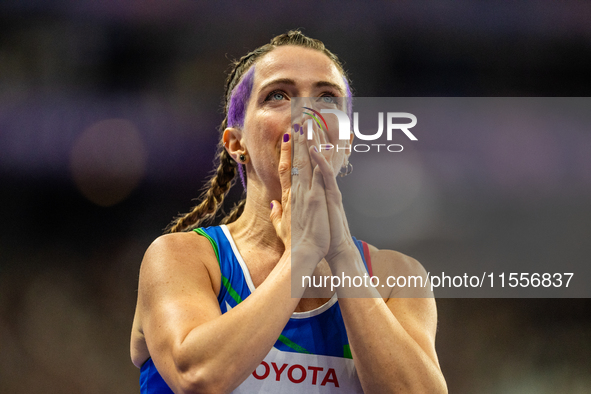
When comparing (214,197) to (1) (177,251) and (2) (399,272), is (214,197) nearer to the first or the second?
(1) (177,251)

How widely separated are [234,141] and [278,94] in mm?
224

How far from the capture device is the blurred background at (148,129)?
2.38 meters

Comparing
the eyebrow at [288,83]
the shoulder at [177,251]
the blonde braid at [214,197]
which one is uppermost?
the eyebrow at [288,83]

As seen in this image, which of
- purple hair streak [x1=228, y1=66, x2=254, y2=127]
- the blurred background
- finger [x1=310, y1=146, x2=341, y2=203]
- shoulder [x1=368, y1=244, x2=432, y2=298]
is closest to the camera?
finger [x1=310, y1=146, x2=341, y2=203]

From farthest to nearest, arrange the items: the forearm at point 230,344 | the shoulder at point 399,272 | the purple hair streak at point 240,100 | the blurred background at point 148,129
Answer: the blurred background at point 148,129
the purple hair streak at point 240,100
the shoulder at point 399,272
the forearm at point 230,344

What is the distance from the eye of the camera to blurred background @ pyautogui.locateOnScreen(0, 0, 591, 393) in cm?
238

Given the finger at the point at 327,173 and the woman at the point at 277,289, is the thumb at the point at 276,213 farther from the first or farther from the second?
the finger at the point at 327,173

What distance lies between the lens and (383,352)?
38.6 inches

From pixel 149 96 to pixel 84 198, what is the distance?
74 centimetres

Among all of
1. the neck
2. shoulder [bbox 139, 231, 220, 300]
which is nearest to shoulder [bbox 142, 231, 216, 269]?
shoulder [bbox 139, 231, 220, 300]

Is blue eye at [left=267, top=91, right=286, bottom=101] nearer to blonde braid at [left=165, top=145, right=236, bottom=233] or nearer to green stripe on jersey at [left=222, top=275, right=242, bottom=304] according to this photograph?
blonde braid at [left=165, top=145, right=236, bottom=233]

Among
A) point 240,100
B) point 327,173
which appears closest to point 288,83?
point 240,100

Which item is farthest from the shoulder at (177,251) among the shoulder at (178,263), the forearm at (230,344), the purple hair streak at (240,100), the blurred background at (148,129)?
the blurred background at (148,129)

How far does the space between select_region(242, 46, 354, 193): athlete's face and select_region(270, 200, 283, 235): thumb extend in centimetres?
7
